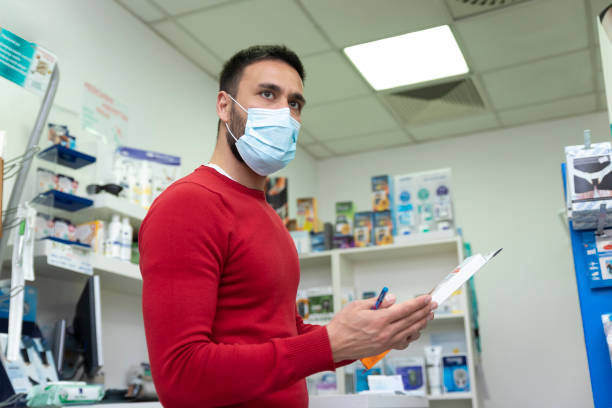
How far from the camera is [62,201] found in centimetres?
247

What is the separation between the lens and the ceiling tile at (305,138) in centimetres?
525

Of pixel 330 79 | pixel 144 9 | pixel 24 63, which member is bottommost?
pixel 24 63

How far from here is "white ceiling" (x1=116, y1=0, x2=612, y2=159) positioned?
3.52 m

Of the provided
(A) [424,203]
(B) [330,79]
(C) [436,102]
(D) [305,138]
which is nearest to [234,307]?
(A) [424,203]

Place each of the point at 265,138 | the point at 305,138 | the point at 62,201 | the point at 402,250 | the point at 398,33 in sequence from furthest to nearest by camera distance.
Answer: the point at 305,138 → the point at 402,250 → the point at 398,33 → the point at 62,201 → the point at 265,138

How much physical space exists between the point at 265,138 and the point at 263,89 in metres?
0.12

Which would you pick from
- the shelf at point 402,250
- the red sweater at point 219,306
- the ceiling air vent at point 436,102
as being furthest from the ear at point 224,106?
the ceiling air vent at point 436,102

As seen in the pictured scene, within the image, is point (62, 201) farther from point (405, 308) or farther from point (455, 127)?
point (455, 127)

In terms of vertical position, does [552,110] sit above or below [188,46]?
below

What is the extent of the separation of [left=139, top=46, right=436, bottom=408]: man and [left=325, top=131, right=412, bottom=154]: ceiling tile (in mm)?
4064

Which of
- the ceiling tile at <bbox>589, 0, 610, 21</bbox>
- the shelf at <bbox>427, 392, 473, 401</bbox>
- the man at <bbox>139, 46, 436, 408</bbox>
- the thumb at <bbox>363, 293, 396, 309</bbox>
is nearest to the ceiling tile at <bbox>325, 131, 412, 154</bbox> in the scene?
the ceiling tile at <bbox>589, 0, 610, 21</bbox>

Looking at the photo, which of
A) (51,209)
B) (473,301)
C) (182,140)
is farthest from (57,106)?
(473,301)

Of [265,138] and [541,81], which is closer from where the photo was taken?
[265,138]

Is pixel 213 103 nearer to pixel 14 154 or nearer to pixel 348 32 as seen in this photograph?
pixel 348 32
